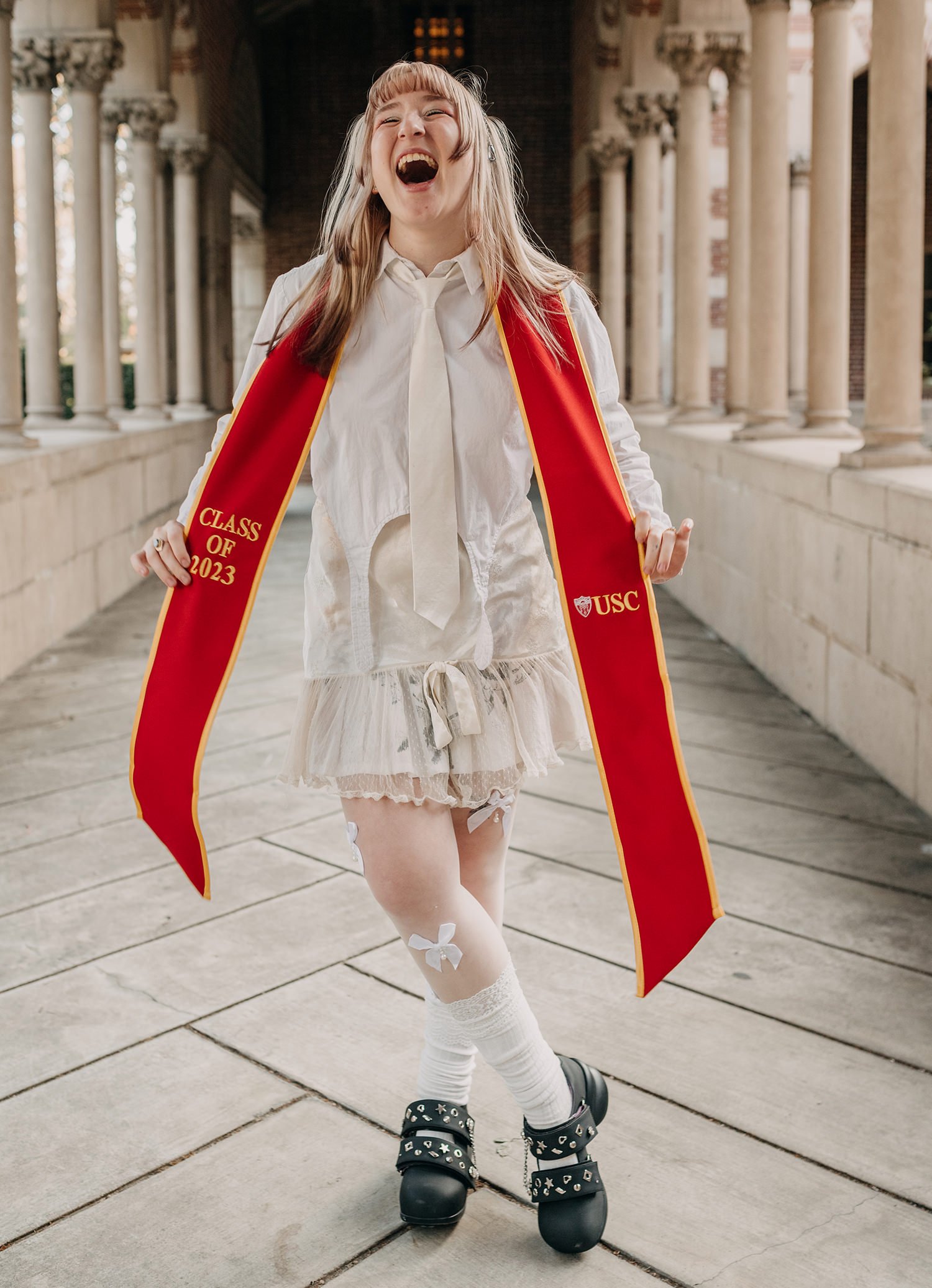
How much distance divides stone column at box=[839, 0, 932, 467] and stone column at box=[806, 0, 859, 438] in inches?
60.6

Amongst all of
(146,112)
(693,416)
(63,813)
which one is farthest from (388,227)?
(146,112)

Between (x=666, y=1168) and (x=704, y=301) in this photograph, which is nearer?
(x=666, y=1168)

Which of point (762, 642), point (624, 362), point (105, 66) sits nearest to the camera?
point (762, 642)

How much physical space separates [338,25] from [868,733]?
15.9m

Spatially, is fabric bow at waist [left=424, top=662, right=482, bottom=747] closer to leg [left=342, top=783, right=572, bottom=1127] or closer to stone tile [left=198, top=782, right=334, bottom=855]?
leg [left=342, top=783, right=572, bottom=1127]

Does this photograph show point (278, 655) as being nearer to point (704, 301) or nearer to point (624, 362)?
point (704, 301)

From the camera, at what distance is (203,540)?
1981 mm

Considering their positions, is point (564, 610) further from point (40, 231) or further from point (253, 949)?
point (40, 231)

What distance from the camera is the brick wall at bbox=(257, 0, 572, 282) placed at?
1752cm

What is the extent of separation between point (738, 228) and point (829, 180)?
2.13m

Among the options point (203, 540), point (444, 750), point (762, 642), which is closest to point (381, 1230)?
point (444, 750)

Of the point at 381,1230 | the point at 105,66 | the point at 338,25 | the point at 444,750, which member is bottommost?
the point at 381,1230

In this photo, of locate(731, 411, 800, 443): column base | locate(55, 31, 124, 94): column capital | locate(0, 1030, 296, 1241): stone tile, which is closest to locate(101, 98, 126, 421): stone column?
locate(55, 31, 124, 94): column capital

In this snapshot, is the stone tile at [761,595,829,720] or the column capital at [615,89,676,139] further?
the column capital at [615,89,676,139]
